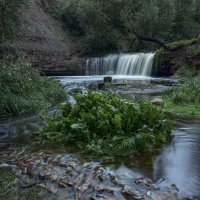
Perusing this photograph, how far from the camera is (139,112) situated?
7.50 meters

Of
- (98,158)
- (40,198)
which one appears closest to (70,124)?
(98,158)

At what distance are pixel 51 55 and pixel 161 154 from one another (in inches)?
857

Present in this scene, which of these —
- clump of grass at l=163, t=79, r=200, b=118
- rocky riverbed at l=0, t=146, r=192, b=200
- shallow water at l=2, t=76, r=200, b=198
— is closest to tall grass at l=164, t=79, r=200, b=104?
clump of grass at l=163, t=79, r=200, b=118

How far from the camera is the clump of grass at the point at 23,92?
451 inches

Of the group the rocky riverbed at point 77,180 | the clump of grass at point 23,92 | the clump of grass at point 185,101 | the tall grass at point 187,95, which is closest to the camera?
the rocky riverbed at point 77,180

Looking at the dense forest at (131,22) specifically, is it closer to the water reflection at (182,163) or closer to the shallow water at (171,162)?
the shallow water at (171,162)

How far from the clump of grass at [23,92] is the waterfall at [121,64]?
31.9 ft

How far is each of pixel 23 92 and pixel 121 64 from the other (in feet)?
44.8

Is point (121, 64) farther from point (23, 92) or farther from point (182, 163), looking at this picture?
point (182, 163)

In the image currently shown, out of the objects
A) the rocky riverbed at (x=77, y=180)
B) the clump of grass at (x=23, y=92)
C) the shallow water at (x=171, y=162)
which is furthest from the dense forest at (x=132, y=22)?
the rocky riverbed at (x=77, y=180)

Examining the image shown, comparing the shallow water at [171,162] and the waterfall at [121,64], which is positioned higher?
the shallow water at [171,162]

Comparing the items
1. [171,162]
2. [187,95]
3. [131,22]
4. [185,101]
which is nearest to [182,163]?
[171,162]

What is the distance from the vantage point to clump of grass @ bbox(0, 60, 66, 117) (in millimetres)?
11461

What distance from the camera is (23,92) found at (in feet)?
41.5
